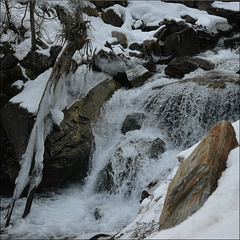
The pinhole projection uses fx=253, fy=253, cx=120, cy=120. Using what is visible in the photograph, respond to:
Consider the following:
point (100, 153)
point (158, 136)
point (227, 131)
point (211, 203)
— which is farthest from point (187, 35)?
point (211, 203)

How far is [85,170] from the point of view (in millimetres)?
6129

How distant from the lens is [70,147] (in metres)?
5.84

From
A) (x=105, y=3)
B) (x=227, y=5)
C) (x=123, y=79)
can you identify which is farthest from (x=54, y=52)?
(x=227, y=5)

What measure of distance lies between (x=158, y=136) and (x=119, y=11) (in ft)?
30.5

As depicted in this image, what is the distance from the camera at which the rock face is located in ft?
6.15

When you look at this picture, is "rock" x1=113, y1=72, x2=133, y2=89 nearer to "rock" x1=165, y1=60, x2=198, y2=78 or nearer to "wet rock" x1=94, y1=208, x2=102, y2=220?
"rock" x1=165, y1=60, x2=198, y2=78

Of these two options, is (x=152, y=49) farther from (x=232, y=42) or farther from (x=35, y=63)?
(x=35, y=63)

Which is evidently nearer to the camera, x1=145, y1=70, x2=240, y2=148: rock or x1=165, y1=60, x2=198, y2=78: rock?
x1=145, y1=70, x2=240, y2=148: rock

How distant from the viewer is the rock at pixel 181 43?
10992mm

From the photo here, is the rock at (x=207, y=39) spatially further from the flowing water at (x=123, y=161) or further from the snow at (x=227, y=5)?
the flowing water at (x=123, y=161)

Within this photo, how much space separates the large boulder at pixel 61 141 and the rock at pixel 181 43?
6311 millimetres

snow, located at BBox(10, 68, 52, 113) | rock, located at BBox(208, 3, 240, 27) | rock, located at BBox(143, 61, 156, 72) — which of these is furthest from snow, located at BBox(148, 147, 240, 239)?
rock, located at BBox(208, 3, 240, 27)

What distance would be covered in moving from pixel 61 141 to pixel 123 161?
4.87 ft

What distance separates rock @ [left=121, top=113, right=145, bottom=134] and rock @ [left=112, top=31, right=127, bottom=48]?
5121 mm
